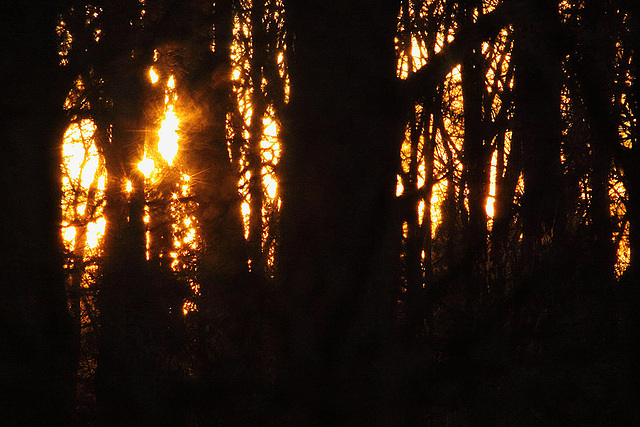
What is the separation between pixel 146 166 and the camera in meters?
9.16

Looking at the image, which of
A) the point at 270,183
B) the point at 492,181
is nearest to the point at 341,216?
the point at 270,183

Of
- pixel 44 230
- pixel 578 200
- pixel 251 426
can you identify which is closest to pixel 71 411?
pixel 44 230

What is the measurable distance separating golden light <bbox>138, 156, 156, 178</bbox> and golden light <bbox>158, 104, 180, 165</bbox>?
228 mm

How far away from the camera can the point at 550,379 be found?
3084 mm

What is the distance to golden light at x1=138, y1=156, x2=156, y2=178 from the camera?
342 inches

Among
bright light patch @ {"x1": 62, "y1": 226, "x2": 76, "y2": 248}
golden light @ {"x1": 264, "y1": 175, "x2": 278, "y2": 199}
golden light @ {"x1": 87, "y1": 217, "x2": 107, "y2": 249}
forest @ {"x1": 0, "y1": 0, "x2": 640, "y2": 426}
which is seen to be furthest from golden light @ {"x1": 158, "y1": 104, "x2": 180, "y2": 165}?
forest @ {"x1": 0, "y1": 0, "x2": 640, "y2": 426}

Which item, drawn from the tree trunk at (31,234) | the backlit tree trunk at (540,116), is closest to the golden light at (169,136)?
the tree trunk at (31,234)

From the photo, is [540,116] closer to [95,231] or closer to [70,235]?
[95,231]

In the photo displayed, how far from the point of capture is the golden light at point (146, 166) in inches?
342

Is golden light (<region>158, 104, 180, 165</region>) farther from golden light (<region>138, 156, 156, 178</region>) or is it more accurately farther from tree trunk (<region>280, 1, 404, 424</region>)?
tree trunk (<region>280, 1, 404, 424</region>)

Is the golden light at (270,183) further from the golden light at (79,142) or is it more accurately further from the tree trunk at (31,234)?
the golden light at (79,142)

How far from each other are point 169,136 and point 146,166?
0.62 meters

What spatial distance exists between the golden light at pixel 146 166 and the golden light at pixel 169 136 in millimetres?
228

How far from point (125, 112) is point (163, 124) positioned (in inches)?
25.9
